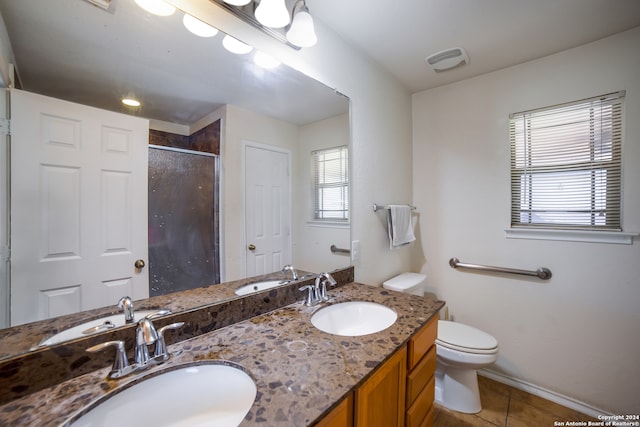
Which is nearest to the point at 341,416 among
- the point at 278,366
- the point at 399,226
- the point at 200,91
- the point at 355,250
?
the point at 278,366

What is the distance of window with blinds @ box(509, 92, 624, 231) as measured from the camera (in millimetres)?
1527

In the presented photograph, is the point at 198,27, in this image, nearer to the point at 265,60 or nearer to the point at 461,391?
the point at 265,60

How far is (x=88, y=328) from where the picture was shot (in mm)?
717

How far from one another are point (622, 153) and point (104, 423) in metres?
2.54

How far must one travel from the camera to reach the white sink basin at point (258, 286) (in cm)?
107

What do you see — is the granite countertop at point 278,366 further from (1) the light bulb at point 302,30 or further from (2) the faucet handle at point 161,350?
(1) the light bulb at point 302,30

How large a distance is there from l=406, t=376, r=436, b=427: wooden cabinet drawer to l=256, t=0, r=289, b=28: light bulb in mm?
1635

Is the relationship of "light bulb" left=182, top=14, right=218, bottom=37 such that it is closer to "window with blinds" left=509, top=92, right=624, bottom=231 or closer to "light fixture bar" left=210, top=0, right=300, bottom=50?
"light fixture bar" left=210, top=0, right=300, bottom=50

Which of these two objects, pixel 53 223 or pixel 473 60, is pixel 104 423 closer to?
pixel 53 223

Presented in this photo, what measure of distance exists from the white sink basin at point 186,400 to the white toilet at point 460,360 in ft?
4.22

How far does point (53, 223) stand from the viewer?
2.16ft

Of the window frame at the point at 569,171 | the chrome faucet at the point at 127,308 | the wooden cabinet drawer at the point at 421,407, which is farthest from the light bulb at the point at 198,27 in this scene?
the window frame at the point at 569,171

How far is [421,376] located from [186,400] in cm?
91

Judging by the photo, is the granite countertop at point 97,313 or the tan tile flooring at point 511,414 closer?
the granite countertop at point 97,313
